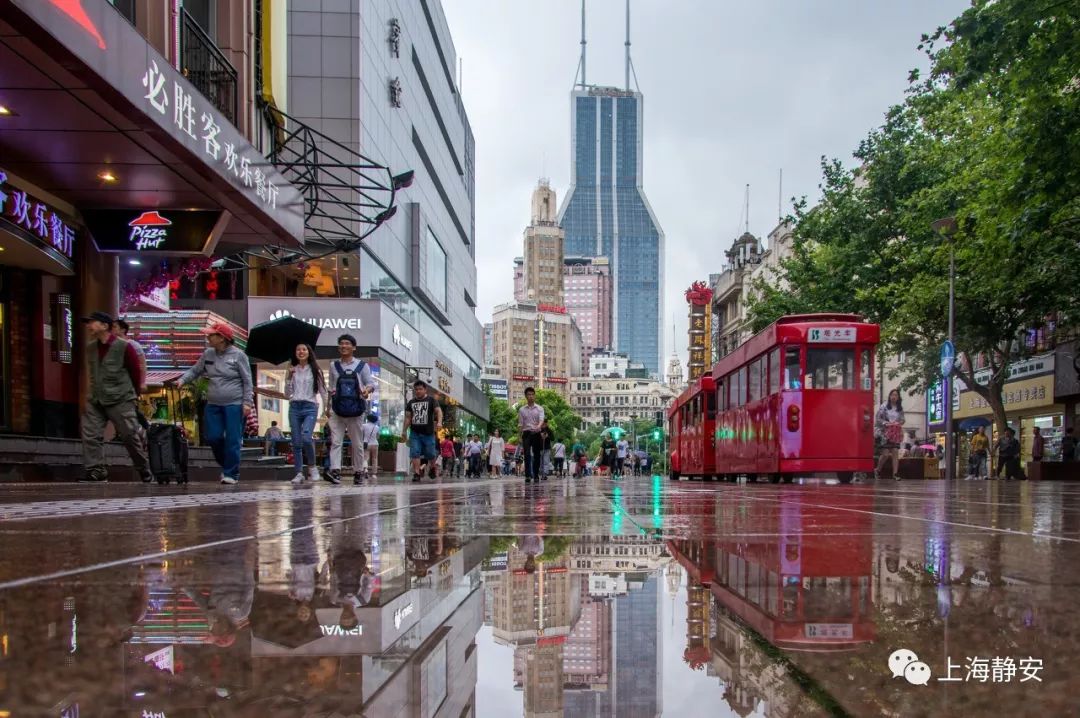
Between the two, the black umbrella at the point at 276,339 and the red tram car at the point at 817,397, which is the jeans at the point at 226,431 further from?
the red tram car at the point at 817,397

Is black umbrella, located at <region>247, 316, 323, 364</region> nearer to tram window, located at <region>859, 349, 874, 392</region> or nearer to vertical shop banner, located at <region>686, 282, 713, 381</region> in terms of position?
tram window, located at <region>859, 349, 874, 392</region>

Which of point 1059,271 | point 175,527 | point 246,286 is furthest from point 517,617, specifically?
point 246,286

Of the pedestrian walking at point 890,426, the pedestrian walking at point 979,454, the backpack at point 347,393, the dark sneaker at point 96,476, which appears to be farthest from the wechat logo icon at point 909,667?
the pedestrian walking at point 979,454

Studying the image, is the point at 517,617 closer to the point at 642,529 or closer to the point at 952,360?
the point at 642,529

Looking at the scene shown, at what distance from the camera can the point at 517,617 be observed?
188cm

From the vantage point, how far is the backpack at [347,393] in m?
12.1

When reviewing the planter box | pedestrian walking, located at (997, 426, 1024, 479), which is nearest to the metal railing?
the planter box

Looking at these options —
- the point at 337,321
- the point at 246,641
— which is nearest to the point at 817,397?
the point at 246,641

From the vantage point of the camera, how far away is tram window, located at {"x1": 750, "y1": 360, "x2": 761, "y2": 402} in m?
18.1

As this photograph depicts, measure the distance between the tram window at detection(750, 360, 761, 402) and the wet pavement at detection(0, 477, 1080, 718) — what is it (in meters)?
14.9

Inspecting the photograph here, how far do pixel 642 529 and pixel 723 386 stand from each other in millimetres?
18204

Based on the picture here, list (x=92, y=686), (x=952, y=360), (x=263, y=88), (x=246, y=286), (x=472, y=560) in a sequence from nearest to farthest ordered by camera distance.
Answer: (x=92, y=686) → (x=472, y=560) → (x=263, y=88) → (x=952, y=360) → (x=246, y=286)

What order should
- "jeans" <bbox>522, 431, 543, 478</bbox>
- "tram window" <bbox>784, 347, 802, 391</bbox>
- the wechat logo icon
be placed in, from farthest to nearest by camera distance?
"jeans" <bbox>522, 431, 543, 478</bbox>
"tram window" <bbox>784, 347, 802, 391</bbox>
the wechat logo icon

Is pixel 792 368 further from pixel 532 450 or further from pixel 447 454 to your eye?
pixel 447 454
